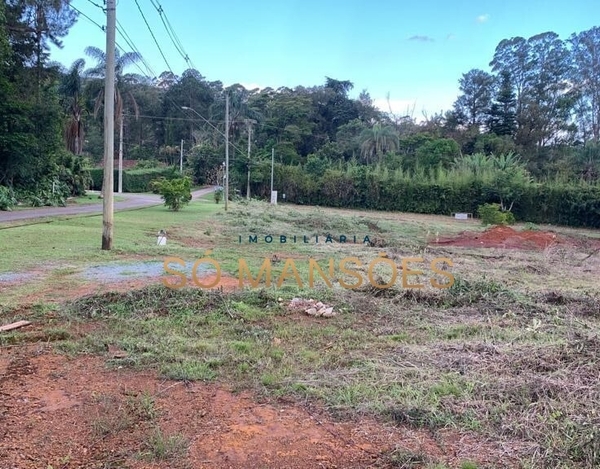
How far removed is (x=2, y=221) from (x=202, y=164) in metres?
37.1

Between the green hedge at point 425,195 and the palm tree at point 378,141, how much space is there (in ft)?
33.8

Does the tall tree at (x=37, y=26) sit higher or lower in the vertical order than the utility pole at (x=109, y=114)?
higher

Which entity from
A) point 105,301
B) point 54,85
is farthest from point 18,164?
point 105,301

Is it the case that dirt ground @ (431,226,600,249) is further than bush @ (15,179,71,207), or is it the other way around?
bush @ (15,179,71,207)

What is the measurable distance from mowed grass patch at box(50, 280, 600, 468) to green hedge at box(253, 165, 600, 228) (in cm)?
2722

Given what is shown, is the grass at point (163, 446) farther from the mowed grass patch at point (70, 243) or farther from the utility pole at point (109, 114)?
the utility pole at point (109, 114)

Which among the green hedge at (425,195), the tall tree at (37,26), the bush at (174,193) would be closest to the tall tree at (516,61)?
the green hedge at (425,195)

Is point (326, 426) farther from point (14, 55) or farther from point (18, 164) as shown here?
point (14, 55)

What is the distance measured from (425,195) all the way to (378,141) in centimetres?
1373

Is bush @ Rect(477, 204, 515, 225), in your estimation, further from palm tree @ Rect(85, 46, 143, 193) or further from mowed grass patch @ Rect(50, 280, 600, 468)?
palm tree @ Rect(85, 46, 143, 193)

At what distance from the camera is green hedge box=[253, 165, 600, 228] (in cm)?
2981

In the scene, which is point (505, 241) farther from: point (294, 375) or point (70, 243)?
point (294, 375)

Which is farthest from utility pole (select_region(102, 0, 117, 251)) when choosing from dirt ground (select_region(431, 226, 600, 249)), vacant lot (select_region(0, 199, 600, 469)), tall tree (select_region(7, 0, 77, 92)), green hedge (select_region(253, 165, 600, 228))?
green hedge (select_region(253, 165, 600, 228))

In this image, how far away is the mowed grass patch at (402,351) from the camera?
2.92 metres
